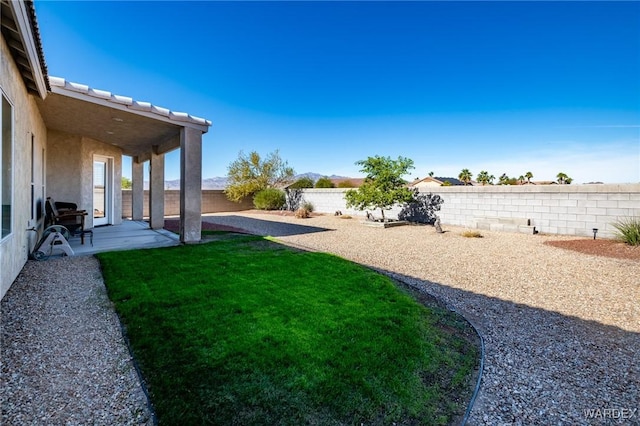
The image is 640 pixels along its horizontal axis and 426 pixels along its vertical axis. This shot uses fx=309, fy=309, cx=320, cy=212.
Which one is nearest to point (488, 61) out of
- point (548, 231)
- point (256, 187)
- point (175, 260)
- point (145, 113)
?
point (548, 231)

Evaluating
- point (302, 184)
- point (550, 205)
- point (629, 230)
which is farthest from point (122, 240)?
point (302, 184)

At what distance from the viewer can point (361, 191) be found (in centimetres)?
1547

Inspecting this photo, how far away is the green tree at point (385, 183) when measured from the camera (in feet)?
47.8

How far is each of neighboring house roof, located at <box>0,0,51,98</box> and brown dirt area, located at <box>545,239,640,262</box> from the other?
12.5 meters

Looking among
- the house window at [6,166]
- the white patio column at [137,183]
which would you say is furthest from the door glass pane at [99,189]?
the house window at [6,166]

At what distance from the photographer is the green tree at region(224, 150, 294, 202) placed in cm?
2453

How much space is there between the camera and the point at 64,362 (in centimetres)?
290

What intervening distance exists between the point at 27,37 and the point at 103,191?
1025 cm

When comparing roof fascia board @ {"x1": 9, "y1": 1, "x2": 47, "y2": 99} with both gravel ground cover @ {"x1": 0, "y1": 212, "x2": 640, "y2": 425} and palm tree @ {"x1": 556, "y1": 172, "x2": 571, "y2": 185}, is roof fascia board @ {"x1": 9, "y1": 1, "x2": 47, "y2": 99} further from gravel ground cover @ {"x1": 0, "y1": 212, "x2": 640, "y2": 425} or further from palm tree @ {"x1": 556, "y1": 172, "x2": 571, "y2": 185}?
palm tree @ {"x1": 556, "y1": 172, "x2": 571, "y2": 185}

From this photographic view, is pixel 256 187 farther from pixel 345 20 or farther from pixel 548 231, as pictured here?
pixel 548 231

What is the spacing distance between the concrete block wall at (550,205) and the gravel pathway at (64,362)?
1354 centimetres

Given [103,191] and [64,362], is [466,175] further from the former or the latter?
[64,362]

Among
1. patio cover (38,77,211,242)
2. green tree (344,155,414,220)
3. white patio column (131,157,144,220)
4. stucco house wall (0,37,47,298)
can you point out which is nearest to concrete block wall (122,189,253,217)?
white patio column (131,157,144,220)

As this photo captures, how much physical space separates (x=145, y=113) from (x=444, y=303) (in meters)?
7.91
